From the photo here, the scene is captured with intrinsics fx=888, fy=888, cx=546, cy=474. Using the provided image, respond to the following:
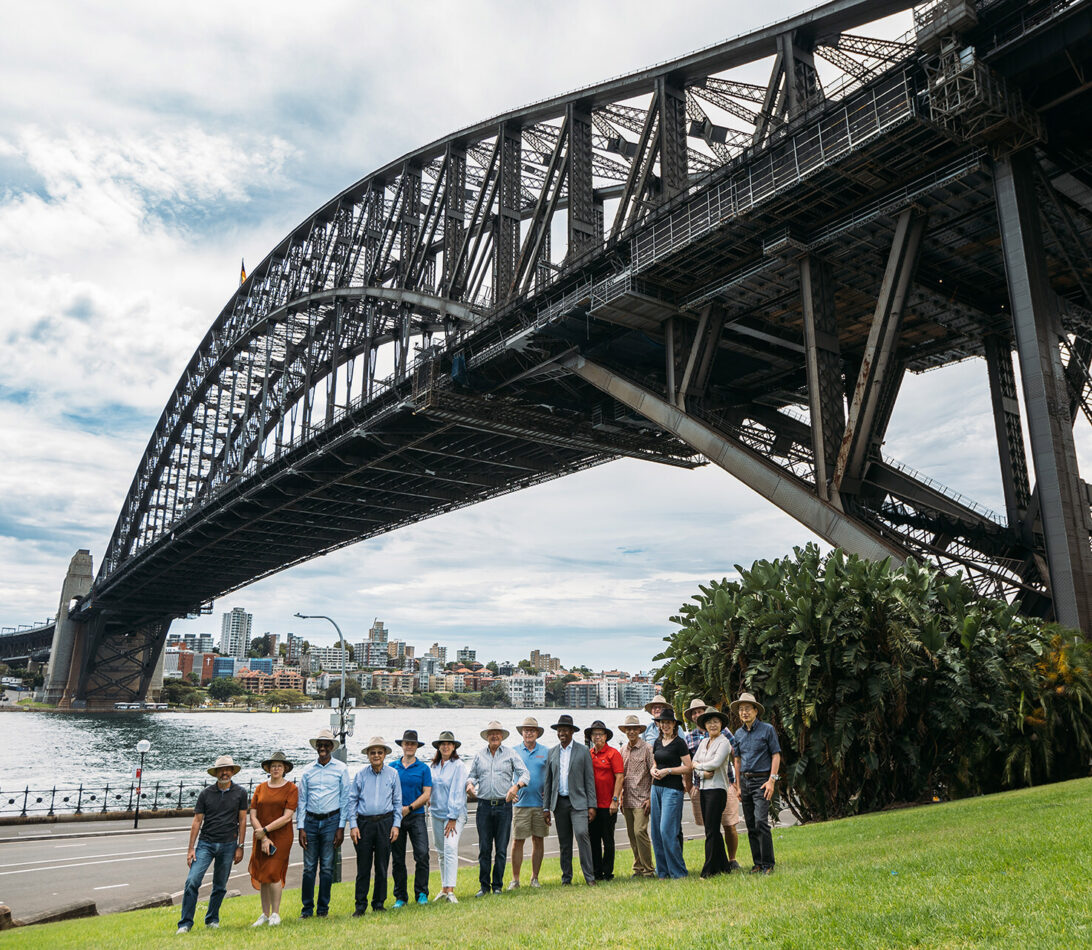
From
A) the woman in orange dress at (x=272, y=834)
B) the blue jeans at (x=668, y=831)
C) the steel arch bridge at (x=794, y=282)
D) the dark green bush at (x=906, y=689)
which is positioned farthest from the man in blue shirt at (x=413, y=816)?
the steel arch bridge at (x=794, y=282)

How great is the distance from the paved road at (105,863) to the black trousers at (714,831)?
Answer: 352cm

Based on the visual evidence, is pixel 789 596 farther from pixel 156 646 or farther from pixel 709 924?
pixel 156 646

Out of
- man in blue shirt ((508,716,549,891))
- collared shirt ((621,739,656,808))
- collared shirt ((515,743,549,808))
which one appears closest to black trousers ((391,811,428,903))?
man in blue shirt ((508,716,549,891))

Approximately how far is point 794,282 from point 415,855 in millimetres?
19094

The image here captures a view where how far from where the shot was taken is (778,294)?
81.3 ft

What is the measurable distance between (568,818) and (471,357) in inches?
1058

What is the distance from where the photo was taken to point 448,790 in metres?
9.52

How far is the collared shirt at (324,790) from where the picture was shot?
881cm

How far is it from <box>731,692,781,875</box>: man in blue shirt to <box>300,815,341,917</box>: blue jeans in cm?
404

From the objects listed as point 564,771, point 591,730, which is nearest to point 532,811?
point 564,771

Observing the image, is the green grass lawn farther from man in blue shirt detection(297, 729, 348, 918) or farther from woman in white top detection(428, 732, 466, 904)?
woman in white top detection(428, 732, 466, 904)

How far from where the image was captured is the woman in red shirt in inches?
372

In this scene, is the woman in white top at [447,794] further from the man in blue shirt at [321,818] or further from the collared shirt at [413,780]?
the man in blue shirt at [321,818]

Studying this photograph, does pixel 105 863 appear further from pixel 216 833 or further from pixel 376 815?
pixel 376 815
